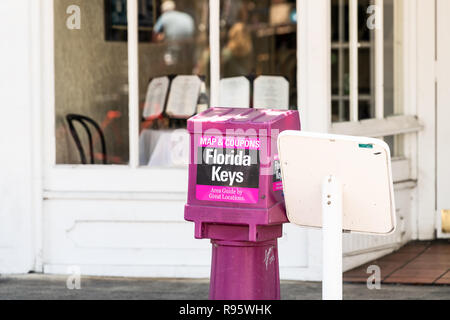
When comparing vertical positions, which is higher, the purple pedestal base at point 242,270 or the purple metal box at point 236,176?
the purple metal box at point 236,176

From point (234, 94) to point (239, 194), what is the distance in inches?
96.9

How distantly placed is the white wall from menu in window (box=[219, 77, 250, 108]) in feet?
4.22

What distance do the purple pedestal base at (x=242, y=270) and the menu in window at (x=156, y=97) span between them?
8.43 ft

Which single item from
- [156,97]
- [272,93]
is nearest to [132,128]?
[156,97]

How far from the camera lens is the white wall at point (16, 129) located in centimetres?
609

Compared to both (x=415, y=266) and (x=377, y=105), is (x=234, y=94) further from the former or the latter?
(x=415, y=266)

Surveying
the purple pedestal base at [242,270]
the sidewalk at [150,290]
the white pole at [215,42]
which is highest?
the white pole at [215,42]

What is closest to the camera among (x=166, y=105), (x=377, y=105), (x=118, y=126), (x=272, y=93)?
(x=272, y=93)

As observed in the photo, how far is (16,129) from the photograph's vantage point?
6.11m

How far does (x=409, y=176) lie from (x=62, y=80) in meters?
2.74

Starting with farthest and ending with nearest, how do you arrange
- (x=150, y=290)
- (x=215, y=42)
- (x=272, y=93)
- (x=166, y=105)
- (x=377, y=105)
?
(x=377, y=105) < (x=166, y=105) < (x=272, y=93) < (x=215, y=42) < (x=150, y=290)

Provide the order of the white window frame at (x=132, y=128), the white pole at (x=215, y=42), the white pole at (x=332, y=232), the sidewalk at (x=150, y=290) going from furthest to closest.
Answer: the white pole at (x=215, y=42) < the white window frame at (x=132, y=128) < the sidewalk at (x=150, y=290) < the white pole at (x=332, y=232)

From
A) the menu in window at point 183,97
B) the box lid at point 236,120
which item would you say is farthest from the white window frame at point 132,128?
the box lid at point 236,120

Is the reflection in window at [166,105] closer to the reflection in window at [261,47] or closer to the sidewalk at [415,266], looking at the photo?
the reflection in window at [261,47]
